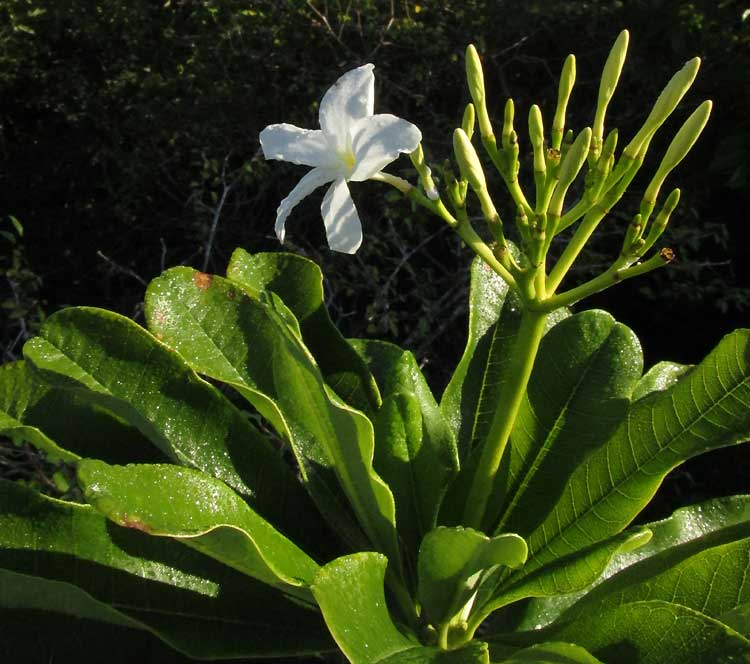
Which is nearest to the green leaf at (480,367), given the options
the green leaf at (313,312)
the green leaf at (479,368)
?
the green leaf at (479,368)

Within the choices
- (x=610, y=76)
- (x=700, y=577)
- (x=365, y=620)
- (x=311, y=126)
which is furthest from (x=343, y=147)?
(x=311, y=126)

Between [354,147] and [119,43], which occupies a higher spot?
[119,43]

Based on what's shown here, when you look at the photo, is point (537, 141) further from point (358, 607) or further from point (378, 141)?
point (358, 607)

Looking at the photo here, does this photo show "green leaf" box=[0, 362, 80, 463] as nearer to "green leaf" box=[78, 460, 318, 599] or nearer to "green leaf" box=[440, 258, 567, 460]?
"green leaf" box=[78, 460, 318, 599]

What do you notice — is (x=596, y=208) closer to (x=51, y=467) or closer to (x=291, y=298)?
(x=291, y=298)

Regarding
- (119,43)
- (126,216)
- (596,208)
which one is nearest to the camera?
(596,208)

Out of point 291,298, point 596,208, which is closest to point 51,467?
point 291,298

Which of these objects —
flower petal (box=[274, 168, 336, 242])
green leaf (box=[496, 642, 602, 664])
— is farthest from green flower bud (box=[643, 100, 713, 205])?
green leaf (box=[496, 642, 602, 664])

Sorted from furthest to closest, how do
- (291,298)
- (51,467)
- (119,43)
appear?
(119,43), (51,467), (291,298)
